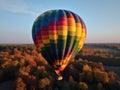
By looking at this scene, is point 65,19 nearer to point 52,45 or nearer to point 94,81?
point 52,45

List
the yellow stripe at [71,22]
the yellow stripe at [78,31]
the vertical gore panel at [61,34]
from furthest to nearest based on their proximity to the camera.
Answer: the yellow stripe at [78,31]
the yellow stripe at [71,22]
the vertical gore panel at [61,34]

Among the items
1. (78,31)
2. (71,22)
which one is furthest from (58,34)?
(78,31)

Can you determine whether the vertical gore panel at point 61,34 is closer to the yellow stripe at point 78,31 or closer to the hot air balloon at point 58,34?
the hot air balloon at point 58,34

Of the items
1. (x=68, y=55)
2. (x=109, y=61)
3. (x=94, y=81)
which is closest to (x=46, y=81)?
(x=94, y=81)

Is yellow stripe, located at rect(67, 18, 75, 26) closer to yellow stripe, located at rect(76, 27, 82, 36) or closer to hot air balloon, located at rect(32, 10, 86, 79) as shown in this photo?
hot air balloon, located at rect(32, 10, 86, 79)

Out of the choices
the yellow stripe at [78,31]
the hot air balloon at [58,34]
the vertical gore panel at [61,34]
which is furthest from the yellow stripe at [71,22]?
the yellow stripe at [78,31]

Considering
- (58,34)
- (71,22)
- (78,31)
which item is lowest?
(58,34)

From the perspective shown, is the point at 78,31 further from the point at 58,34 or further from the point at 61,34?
the point at 58,34

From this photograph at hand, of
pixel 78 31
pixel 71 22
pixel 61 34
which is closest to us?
pixel 61 34
